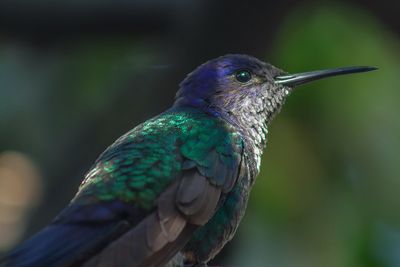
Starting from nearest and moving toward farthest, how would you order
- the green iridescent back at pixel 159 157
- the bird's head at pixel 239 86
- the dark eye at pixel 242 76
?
Answer: the green iridescent back at pixel 159 157
the bird's head at pixel 239 86
the dark eye at pixel 242 76

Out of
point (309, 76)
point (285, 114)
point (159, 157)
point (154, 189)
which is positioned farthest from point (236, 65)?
point (285, 114)

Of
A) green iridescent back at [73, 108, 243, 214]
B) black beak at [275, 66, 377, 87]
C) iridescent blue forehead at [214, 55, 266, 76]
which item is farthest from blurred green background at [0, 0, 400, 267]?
green iridescent back at [73, 108, 243, 214]

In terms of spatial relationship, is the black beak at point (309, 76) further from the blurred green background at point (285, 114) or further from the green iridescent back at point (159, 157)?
the blurred green background at point (285, 114)

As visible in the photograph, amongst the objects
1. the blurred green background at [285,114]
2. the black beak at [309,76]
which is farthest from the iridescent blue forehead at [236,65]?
the blurred green background at [285,114]

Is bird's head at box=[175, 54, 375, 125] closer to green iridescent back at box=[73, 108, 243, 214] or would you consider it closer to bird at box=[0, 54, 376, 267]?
bird at box=[0, 54, 376, 267]

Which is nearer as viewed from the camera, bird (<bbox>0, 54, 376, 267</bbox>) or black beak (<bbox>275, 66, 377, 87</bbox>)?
bird (<bbox>0, 54, 376, 267</bbox>)

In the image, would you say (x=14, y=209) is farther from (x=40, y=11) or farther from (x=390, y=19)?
(x=390, y=19)

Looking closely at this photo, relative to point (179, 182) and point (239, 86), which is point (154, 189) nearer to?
point (179, 182)

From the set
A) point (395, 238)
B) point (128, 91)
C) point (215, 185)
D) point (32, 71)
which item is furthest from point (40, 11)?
point (215, 185)
